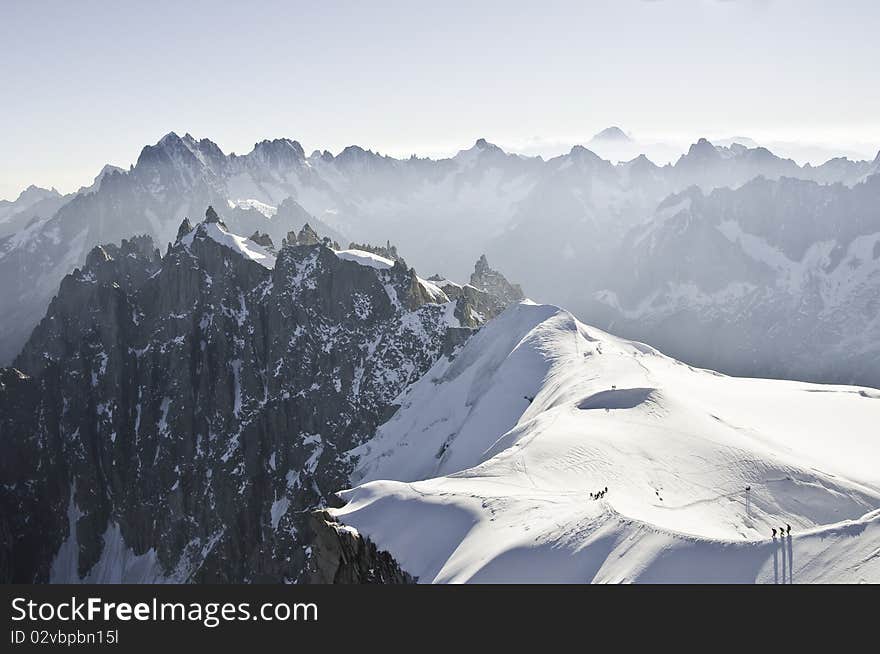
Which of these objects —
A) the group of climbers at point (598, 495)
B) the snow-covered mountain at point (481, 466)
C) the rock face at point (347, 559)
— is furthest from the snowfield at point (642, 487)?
the rock face at point (347, 559)

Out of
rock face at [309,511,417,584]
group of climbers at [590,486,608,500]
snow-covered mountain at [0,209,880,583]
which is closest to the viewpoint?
snow-covered mountain at [0,209,880,583]

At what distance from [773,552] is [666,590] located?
975cm

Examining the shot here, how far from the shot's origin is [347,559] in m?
55.6

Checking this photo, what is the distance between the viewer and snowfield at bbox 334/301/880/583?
3984cm

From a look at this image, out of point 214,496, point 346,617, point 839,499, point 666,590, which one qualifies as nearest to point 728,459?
point 839,499

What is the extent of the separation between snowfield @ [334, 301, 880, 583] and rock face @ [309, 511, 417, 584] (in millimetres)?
1012

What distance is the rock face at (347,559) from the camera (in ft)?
169

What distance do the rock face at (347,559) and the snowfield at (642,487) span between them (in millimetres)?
1012

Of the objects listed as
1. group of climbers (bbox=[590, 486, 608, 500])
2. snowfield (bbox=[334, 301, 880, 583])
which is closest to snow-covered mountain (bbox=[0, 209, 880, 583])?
snowfield (bbox=[334, 301, 880, 583])

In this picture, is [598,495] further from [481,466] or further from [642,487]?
[481,466]

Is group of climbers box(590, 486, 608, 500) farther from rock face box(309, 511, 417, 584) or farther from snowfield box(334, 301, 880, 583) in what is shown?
rock face box(309, 511, 417, 584)

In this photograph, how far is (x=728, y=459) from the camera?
6247 centimetres

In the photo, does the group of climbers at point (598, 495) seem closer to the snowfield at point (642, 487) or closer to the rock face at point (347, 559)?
the snowfield at point (642, 487)

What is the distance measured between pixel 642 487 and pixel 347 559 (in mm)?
26299
